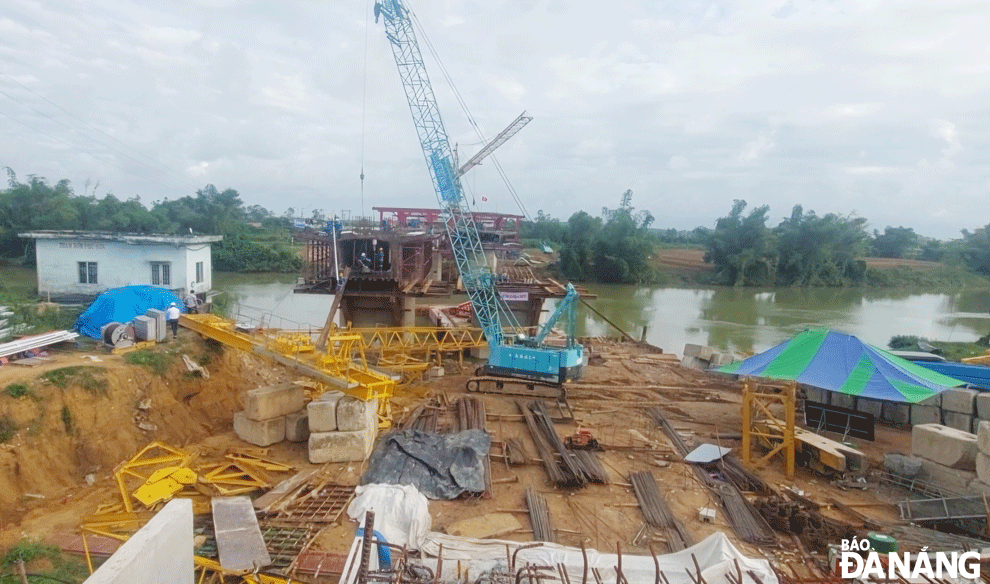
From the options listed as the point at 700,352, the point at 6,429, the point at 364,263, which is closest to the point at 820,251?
the point at 700,352

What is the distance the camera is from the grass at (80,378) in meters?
10.4

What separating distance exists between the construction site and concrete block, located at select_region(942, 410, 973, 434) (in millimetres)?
42

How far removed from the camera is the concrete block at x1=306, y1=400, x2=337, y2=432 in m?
10.9

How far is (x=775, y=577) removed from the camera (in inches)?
257

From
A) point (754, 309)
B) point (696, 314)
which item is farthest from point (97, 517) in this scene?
point (754, 309)

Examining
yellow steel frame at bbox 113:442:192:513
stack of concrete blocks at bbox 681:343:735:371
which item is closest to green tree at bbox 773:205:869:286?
stack of concrete blocks at bbox 681:343:735:371

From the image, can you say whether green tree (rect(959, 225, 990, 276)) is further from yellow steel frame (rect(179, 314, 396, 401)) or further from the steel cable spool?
the steel cable spool

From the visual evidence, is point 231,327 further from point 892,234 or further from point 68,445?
point 892,234

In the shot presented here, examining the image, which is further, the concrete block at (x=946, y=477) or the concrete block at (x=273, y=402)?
the concrete block at (x=273, y=402)

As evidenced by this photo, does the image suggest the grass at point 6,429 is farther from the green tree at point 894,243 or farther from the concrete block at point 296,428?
the green tree at point 894,243

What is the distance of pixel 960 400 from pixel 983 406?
0.41 m

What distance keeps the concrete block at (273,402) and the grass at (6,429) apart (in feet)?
11.9

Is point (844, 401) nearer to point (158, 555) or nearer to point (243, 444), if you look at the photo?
point (243, 444)

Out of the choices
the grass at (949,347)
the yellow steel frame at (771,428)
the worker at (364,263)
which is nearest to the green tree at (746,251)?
the grass at (949,347)
